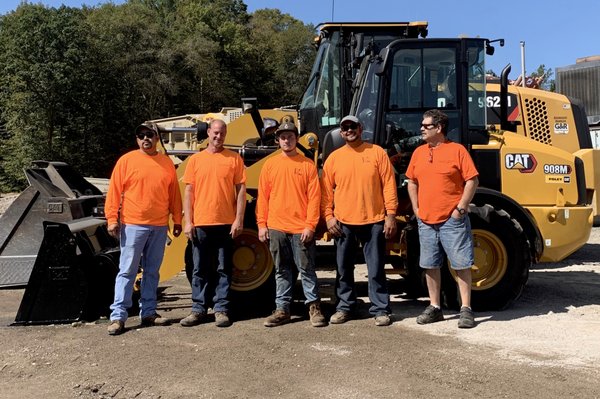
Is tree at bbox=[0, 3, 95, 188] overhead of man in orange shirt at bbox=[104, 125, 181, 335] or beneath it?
overhead

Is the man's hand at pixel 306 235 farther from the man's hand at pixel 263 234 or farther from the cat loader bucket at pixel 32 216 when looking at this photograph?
the cat loader bucket at pixel 32 216

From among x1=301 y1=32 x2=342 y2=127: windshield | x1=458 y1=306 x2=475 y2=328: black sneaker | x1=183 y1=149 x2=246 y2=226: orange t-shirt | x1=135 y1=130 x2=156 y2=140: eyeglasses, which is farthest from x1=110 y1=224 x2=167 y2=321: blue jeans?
x1=458 y1=306 x2=475 y2=328: black sneaker

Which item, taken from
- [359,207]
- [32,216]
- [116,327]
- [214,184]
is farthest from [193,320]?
[32,216]

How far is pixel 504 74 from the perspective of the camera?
6816mm

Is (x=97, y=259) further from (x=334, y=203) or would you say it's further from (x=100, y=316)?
(x=334, y=203)

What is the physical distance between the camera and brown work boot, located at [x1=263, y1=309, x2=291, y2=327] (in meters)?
5.62

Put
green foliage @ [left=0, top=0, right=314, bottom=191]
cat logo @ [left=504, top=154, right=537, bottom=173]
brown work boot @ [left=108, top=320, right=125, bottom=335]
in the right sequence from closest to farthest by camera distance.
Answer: brown work boot @ [left=108, top=320, right=125, bottom=335] → cat logo @ [left=504, top=154, right=537, bottom=173] → green foliage @ [left=0, top=0, right=314, bottom=191]

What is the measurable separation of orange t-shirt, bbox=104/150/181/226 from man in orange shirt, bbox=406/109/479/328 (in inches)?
90.8

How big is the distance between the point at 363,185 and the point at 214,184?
1.35 meters

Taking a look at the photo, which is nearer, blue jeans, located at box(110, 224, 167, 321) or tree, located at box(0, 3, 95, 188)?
blue jeans, located at box(110, 224, 167, 321)

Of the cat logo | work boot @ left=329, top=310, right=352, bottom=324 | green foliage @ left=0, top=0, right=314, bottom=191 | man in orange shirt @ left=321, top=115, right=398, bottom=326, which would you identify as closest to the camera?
man in orange shirt @ left=321, top=115, right=398, bottom=326

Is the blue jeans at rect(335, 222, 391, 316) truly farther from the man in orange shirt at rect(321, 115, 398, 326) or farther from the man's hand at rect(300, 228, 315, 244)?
the man's hand at rect(300, 228, 315, 244)

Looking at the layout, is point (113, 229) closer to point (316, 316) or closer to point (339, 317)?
point (316, 316)

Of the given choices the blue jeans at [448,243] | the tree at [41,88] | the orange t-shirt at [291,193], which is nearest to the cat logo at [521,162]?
the blue jeans at [448,243]
